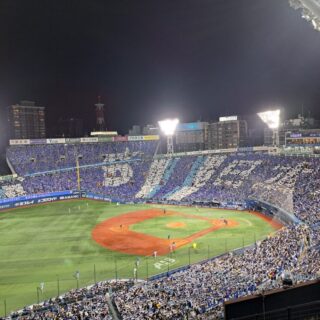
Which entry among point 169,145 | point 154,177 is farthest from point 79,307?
point 169,145

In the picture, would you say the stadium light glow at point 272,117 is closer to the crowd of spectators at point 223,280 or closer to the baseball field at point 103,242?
the baseball field at point 103,242

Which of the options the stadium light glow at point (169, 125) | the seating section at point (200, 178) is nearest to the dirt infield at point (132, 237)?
the seating section at point (200, 178)

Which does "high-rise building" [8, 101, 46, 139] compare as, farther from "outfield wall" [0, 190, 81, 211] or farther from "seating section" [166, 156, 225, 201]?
"seating section" [166, 156, 225, 201]

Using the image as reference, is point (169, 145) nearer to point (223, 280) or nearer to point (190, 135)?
point (190, 135)

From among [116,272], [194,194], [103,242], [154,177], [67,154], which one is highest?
[67,154]

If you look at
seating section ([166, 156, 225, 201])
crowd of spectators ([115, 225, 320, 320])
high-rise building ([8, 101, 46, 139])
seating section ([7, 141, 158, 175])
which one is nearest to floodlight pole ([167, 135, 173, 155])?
seating section ([7, 141, 158, 175])

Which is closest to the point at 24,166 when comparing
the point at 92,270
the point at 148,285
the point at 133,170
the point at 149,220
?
the point at 133,170

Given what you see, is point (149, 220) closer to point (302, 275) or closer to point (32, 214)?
point (32, 214)
